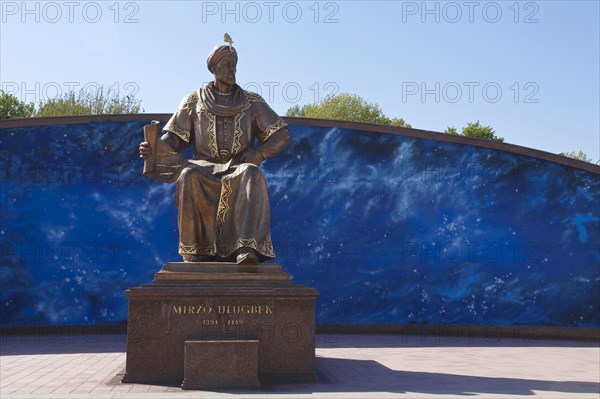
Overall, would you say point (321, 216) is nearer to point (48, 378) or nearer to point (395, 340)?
point (395, 340)

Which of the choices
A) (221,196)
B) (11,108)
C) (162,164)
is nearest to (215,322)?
(221,196)

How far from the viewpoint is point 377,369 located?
25.4 feet

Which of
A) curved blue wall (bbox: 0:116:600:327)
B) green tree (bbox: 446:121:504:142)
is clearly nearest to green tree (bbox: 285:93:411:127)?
green tree (bbox: 446:121:504:142)

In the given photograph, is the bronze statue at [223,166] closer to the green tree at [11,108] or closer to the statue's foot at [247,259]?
the statue's foot at [247,259]

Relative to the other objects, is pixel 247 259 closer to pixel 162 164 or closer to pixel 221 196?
pixel 221 196

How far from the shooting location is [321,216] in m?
13.5

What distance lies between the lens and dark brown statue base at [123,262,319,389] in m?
6.50

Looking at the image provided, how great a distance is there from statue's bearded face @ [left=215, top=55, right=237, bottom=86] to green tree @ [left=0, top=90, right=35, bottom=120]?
2597 cm

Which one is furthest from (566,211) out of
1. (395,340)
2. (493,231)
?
(395,340)

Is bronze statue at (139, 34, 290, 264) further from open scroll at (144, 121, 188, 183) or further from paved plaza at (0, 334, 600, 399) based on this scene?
paved plaza at (0, 334, 600, 399)

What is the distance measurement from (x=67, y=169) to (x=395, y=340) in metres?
6.71

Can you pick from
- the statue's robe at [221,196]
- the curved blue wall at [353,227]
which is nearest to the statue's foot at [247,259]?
the statue's robe at [221,196]

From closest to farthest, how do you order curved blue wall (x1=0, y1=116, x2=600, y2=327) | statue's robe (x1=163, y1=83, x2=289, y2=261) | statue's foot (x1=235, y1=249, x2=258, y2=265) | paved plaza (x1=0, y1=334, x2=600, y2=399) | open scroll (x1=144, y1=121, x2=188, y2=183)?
paved plaza (x1=0, y1=334, x2=600, y2=399) → statue's foot (x1=235, y1=249, x2=258, y2=265) → statue's robe (x1=163, y1=83, x2=289, y2=261) → open scroll (x1=144, y1=121, x2=188, y2=183) → curved blue wall (x1=0, y1=116, x2=600, y2=327)

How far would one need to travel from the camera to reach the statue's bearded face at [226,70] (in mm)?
7645
